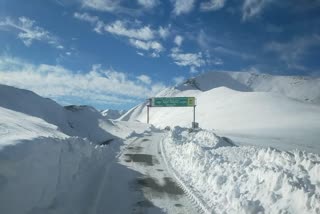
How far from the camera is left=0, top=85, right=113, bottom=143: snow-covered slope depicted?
257 ft

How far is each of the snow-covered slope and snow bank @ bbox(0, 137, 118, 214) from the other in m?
61.7

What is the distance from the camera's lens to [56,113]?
289 feet

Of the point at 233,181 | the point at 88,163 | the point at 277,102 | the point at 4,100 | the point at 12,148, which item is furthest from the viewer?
the point at 277,102

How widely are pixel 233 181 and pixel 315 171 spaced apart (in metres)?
2.63

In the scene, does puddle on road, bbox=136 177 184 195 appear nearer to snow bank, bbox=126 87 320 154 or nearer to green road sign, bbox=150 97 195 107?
snow bank, bbox=126 87 320 154

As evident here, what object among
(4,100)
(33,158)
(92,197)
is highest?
(4,100)

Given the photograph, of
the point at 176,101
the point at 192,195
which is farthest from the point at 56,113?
the point at 192,195

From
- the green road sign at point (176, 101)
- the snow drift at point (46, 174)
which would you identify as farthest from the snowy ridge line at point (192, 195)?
the green road sign at point (176, 101)

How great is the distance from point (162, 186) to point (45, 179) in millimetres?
6046

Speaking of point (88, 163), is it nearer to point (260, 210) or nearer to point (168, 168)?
point (168, 168)

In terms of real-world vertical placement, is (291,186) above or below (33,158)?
below

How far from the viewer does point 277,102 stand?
11181cm

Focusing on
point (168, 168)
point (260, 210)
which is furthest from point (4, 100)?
point (260, 210)

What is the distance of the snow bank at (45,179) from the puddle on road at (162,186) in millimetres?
1985
